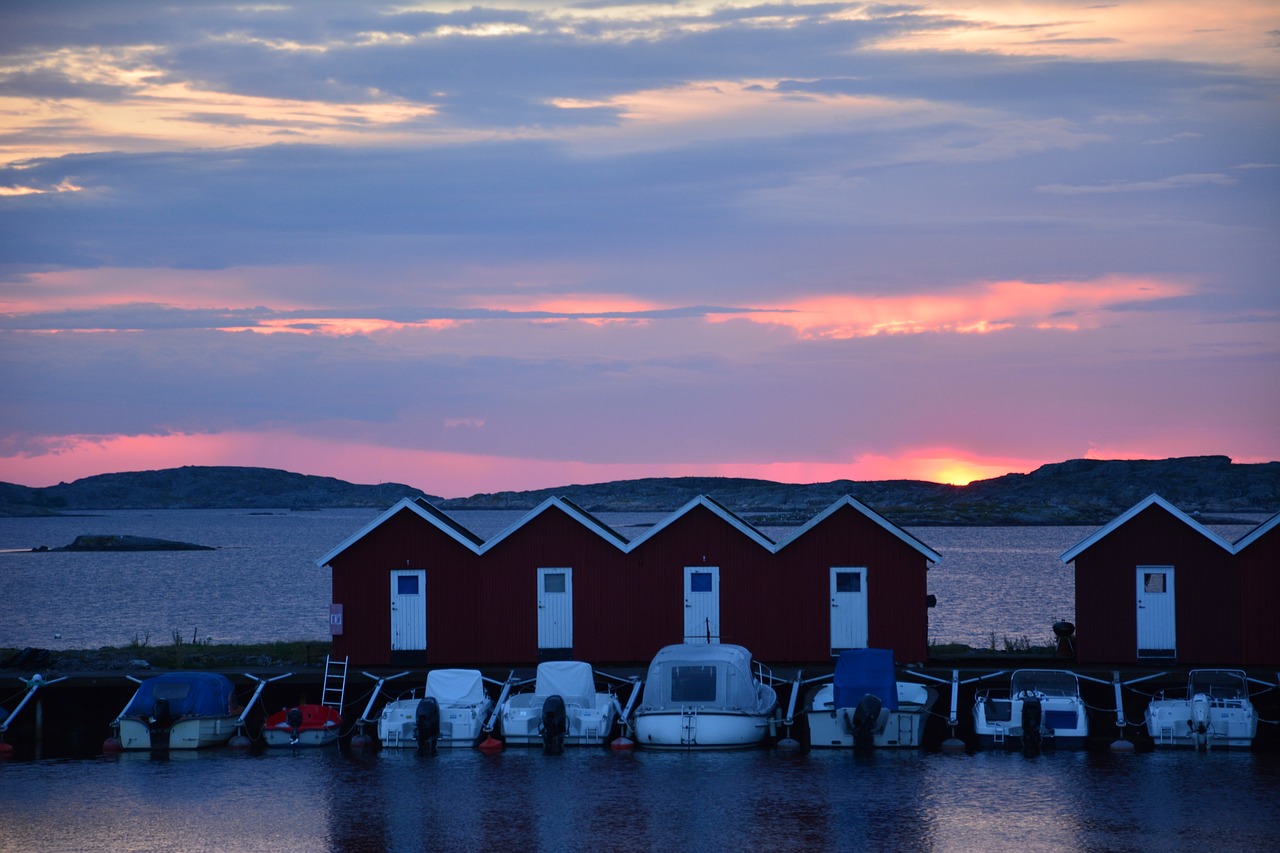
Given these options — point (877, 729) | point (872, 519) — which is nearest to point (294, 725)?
point (877, 729)

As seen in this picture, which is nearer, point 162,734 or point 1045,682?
point 162,734

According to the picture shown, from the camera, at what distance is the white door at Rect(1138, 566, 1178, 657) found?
36062 mm

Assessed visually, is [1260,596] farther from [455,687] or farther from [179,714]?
[179,714]

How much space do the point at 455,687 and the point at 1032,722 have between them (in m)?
12.8

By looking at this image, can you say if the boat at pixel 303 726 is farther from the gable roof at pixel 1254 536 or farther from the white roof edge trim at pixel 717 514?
the gable roof at pixel 1254 536

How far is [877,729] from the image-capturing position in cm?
3162

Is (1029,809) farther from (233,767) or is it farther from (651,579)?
(233,767)

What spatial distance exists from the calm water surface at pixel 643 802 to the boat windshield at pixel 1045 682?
90.2 inches

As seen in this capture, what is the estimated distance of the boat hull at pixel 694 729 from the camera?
31.5 metres

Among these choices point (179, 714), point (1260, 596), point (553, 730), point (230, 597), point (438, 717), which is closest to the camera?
point (553, 730)

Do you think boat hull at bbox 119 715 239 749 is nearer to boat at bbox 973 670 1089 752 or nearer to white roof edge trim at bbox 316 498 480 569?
white roof edge trim at bbox 316 498 480 569

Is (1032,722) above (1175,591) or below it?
below

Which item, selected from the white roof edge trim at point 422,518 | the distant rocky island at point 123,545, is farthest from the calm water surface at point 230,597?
the white roof edge trim at point 422,518

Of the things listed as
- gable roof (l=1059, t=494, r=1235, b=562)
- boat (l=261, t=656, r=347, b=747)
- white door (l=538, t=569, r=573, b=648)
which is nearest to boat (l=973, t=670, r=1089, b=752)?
gable roof (l=1059, t=494, r=1235, b=562)
